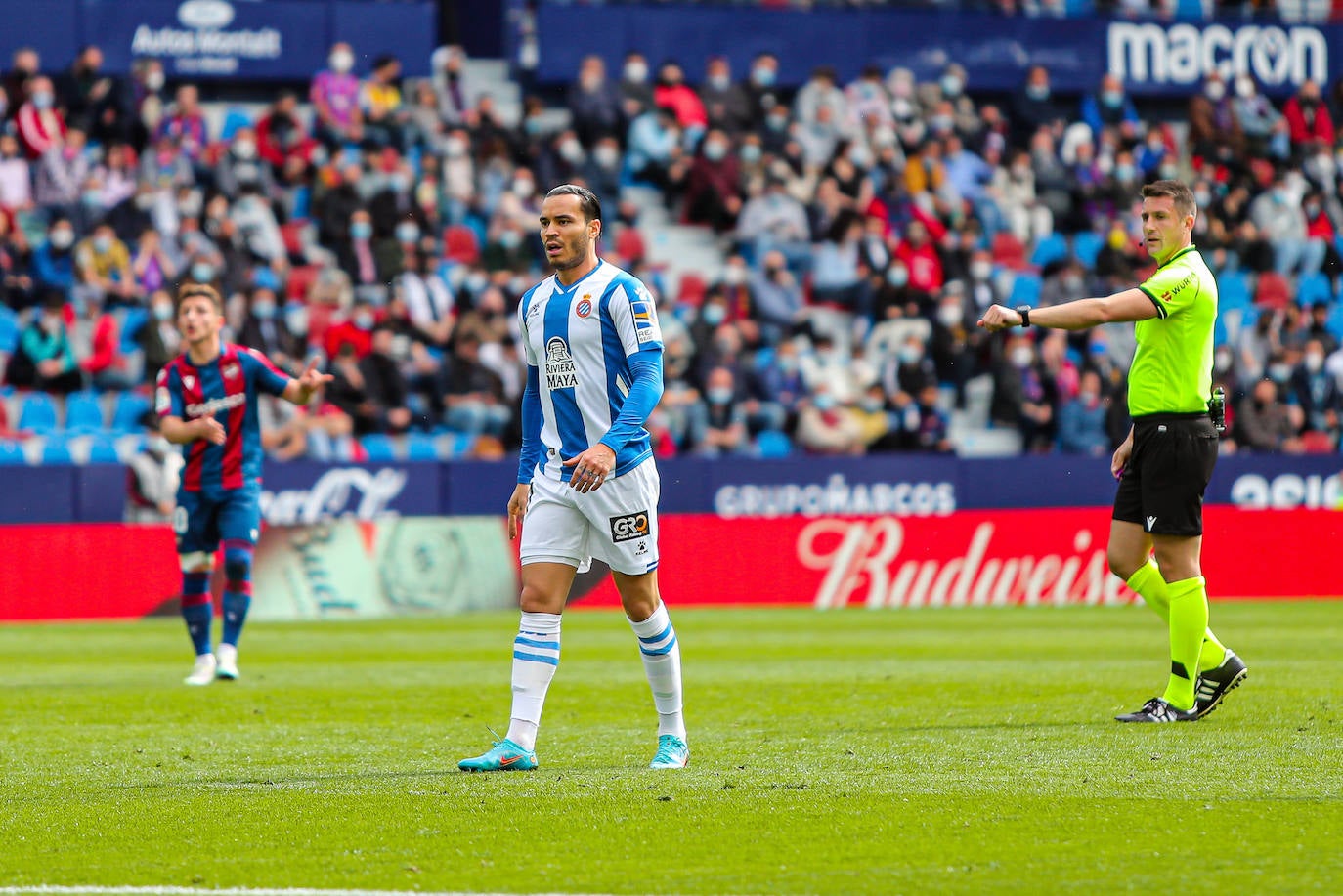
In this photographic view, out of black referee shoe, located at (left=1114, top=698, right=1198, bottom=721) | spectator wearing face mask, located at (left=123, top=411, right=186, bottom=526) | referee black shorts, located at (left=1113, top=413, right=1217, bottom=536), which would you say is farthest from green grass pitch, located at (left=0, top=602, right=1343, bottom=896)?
spectator wearing face mask, located at (left=123, top=411, right=186, bottom=526)

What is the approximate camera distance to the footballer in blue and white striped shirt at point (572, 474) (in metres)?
7.80

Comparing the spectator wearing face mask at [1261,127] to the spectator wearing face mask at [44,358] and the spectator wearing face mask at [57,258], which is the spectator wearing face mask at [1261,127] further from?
the spectator wearing face mask at [44,358]

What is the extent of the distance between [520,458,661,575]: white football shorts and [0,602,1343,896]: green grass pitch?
0.83m

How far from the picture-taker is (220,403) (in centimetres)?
1251

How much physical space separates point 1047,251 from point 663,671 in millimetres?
20728

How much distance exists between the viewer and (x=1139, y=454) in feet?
31.1

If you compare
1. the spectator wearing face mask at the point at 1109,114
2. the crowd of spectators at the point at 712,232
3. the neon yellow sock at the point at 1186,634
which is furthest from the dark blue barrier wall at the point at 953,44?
the neon yellow sock at the point at 1186,634

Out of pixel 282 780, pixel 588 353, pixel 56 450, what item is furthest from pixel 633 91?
pixel 282 780

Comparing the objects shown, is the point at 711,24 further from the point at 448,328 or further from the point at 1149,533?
the point at 1149,533

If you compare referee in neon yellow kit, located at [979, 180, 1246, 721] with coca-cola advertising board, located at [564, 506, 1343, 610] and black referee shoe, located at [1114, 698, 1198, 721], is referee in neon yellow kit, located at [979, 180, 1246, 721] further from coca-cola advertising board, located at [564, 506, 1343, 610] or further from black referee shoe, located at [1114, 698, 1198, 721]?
coca-cola advertising board, located at [564, 506, 1343, 610]

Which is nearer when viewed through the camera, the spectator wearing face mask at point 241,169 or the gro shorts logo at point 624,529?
the gro shorts logo at point 624,529

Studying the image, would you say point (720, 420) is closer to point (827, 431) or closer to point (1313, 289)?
point (827, 431)

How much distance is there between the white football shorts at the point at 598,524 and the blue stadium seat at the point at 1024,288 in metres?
19.9

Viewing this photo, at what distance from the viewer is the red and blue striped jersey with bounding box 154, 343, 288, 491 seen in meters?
12.5
